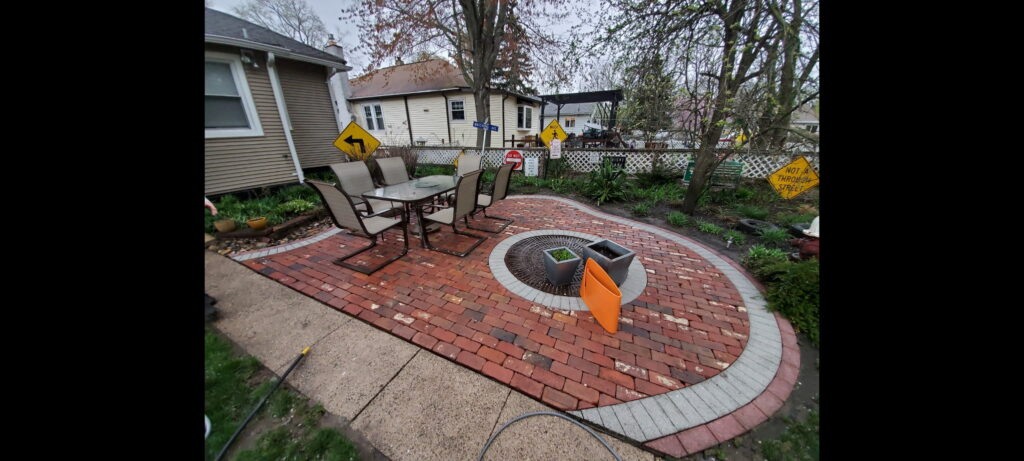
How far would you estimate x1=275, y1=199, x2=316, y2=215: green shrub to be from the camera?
504cm

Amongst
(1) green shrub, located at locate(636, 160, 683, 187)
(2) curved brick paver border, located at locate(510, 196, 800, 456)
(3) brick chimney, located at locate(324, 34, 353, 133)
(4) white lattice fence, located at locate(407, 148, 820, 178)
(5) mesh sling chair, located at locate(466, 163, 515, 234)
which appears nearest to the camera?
(2) curved brick paver border, located at locate(510, 196, 800, 456)

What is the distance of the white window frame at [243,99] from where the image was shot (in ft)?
18.9

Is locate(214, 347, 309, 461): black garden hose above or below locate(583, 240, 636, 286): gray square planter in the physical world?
below

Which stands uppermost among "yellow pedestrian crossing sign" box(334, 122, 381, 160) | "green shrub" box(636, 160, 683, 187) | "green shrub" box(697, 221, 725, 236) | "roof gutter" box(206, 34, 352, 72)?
"roof gutter" box(206, 34, 352, 72)

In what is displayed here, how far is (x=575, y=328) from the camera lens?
2.61 metres

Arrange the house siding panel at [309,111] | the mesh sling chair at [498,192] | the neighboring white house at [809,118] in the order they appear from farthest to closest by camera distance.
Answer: the house siding panel at [309,111] < the mesh sling chair at [498,192] < the neighboring white house at [809,118]

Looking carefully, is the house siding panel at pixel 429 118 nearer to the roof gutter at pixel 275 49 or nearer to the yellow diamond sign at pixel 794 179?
the roof gutter at pixel 275 49

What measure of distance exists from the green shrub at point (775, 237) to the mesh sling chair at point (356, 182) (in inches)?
197

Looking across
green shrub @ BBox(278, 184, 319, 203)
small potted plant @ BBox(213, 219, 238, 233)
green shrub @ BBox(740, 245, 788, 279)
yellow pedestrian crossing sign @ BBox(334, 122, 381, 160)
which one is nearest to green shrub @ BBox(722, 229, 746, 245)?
green shrub @ BBox(740, 245, 788, 279)

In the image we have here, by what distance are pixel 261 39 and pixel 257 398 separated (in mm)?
A: 7565

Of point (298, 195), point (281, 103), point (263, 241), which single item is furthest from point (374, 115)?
point (263, 241)

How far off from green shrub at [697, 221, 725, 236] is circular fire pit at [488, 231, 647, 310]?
1.79 metres

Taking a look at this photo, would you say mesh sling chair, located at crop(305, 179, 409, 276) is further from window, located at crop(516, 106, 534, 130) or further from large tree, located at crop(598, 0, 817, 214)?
window, located at crop(516, 106, 534, 130)

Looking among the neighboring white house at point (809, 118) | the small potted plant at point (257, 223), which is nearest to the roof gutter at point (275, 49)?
the small potted plant at point (257, 223)
